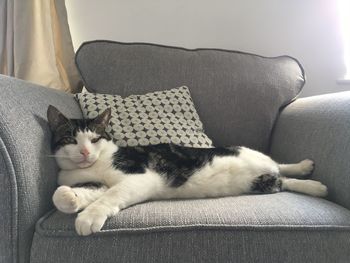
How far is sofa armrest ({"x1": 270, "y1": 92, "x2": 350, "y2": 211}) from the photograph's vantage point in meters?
A: 0.92

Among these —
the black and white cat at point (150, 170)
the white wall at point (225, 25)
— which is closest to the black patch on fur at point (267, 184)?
the black and white cat at point (150, 170)

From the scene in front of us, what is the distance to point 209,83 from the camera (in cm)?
140

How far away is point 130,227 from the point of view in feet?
2.39

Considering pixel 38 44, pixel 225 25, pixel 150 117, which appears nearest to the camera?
pixel 150 117

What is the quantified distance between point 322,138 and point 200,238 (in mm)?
565

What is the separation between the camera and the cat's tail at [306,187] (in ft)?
3.08

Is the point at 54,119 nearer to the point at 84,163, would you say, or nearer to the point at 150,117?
the point at 84,163

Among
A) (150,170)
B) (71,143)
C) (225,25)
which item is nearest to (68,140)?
(71,143)

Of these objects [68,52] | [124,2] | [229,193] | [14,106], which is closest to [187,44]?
[124,2]

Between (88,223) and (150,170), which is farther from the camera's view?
(150,170)

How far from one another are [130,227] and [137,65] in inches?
32.8

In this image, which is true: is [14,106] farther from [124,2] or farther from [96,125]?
[124,2]

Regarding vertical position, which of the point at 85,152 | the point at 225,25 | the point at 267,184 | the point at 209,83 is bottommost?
the point at 267,184

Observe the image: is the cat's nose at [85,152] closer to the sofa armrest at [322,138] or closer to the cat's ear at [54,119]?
the cat's ear at [54,119]
